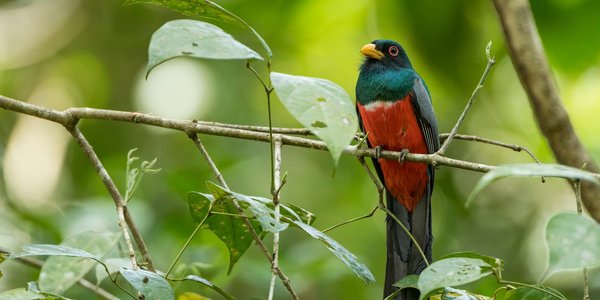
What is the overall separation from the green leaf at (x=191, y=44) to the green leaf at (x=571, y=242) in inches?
28.9

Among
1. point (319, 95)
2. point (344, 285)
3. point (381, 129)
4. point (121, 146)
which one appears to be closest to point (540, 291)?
point (319, 95)

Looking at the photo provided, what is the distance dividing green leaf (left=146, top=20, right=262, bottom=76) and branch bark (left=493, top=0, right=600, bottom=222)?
4.86ft

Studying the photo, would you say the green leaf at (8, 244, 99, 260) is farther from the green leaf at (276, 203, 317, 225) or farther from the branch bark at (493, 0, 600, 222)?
the branch bark at (493, 0, 600, 222)

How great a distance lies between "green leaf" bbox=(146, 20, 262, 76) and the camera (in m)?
1.61

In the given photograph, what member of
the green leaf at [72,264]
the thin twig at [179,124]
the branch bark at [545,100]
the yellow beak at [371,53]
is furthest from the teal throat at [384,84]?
the green leaf at [72,264]

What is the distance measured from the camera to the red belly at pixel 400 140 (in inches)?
165

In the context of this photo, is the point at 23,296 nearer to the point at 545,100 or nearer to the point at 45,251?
the point at 45,251

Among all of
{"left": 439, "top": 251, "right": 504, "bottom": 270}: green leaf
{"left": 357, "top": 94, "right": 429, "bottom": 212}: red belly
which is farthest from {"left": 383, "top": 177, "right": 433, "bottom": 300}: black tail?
{"left": 439, "top": 251, "right": 504, "bottom": 270}: green leaf

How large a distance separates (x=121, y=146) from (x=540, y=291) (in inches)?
226

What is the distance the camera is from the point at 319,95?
170 cm

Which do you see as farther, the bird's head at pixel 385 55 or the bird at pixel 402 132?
the bird's head at pixel 385 55

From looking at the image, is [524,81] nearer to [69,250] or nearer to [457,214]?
[69,250]

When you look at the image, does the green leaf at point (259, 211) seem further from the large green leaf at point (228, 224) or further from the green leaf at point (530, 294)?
the green leaf at point (530, 294)

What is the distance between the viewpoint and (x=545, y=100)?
113 inches
